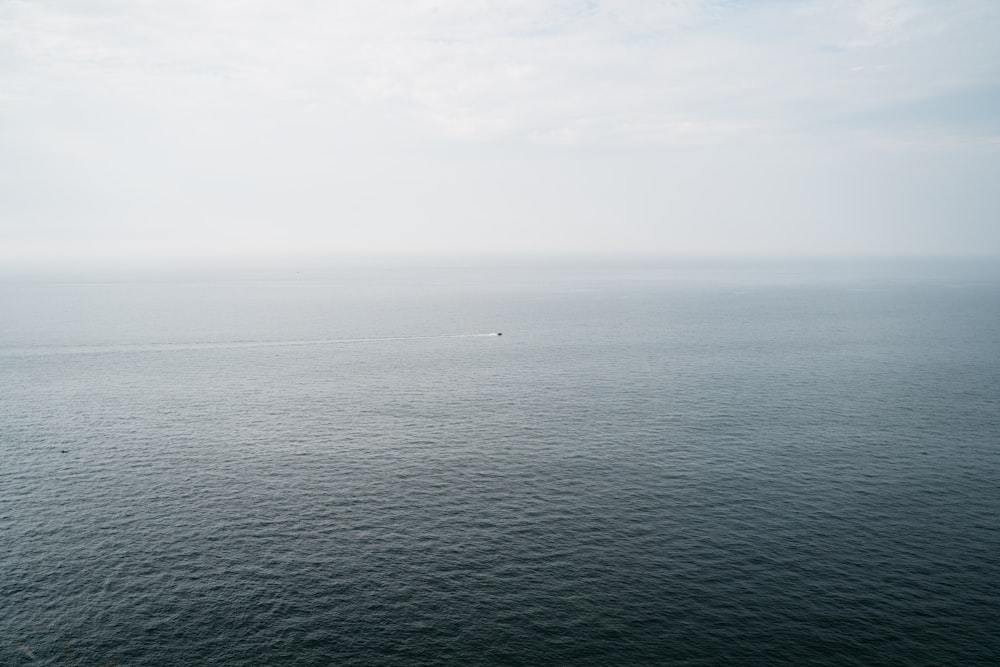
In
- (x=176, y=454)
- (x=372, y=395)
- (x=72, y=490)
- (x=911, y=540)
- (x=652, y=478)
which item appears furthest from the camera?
(x=372, y=395)

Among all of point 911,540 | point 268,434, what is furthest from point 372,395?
point 911,540

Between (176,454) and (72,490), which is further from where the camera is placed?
(176,454)

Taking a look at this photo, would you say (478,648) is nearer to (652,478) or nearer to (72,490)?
(652,478)

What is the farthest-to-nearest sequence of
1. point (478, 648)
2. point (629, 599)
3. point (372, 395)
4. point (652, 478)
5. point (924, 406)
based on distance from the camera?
point (372, 395) → point (924, 406) → point (652, 478) → point (629, 599) → point (478, 648)

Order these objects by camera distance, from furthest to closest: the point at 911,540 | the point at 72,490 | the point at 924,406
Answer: the point at 924,406, the point at 72,490, the point at 911,540

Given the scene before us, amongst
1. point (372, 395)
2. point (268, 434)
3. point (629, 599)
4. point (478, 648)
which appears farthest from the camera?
point (372, 395)

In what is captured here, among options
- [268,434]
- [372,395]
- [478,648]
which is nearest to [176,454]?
[268,434]

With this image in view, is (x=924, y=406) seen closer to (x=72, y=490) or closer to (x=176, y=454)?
(x=176, y=454)

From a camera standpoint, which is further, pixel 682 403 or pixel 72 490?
pixel 682 403

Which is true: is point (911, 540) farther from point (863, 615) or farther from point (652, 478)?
point (652, 478)
